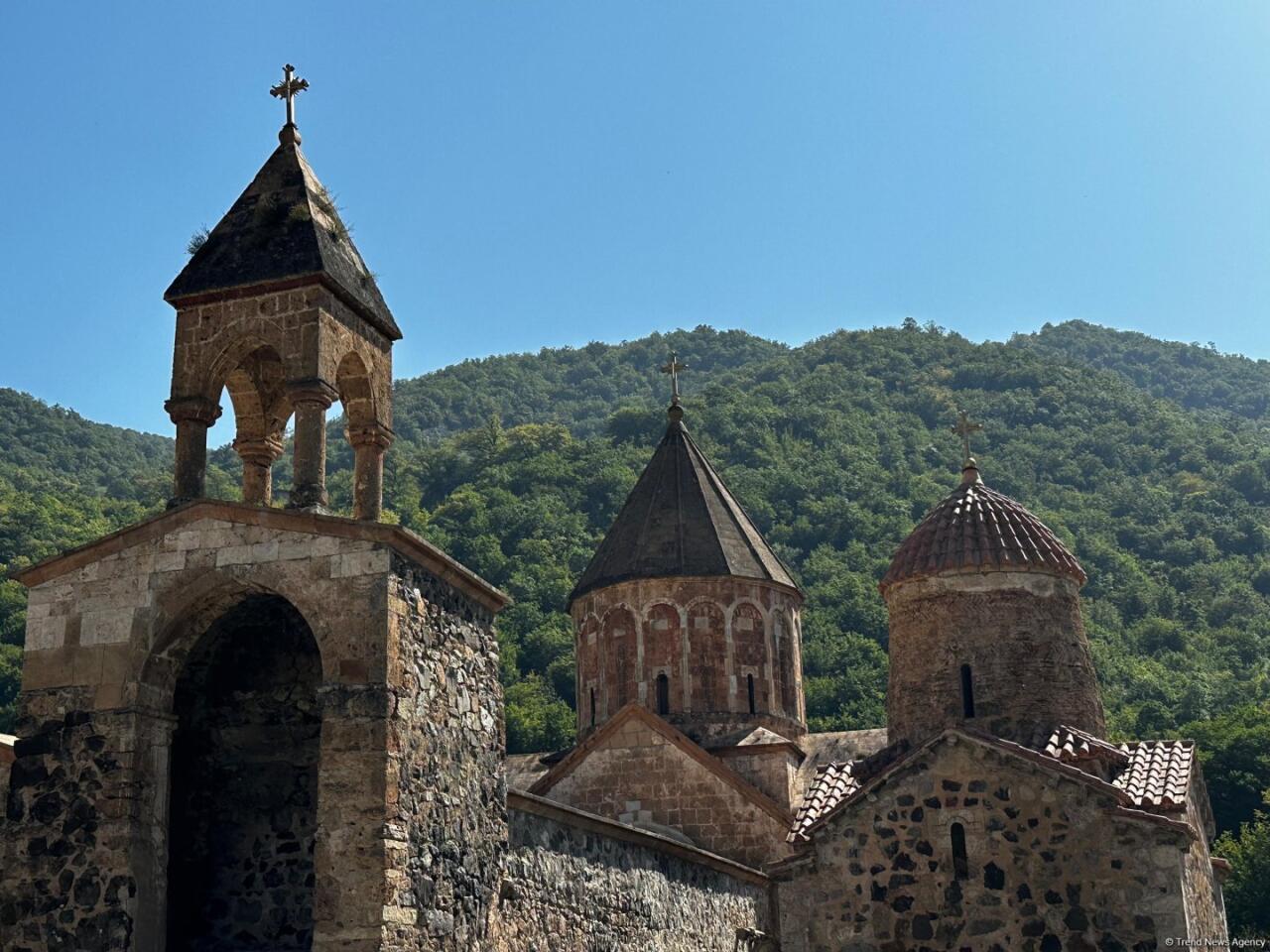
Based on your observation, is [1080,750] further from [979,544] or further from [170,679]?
[170,679]

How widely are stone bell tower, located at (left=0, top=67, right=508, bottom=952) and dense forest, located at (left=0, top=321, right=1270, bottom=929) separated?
23212 millimetres

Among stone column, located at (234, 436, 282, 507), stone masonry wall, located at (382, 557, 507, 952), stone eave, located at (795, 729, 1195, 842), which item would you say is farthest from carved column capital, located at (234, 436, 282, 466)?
stone eave, located at (795, 729, 1195, 842)

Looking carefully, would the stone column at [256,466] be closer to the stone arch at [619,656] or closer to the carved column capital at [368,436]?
the carved column capital at [368,436]

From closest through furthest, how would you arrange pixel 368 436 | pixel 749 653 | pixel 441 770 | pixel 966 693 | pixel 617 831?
pixel 441 770, pixel 368 436, pixel 617 831, pixel 966 693, pixel 749 653

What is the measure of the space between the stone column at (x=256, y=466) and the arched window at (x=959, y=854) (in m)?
7.61

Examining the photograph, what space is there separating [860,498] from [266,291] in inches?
1796

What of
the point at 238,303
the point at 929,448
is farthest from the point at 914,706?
the point at 929,448

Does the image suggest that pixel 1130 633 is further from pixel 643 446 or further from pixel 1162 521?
pixel 643 446

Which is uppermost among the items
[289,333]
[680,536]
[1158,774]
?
[680,536]

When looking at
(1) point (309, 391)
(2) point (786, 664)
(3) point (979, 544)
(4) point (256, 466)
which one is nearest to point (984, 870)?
(3) point (979, 544)

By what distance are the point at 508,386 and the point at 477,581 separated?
8327 centimetres

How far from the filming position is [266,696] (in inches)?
411

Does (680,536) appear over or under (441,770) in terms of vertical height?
over

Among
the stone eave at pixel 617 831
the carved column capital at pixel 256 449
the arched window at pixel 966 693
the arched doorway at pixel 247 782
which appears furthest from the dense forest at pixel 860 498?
the arched doorway at pixel 247 782
